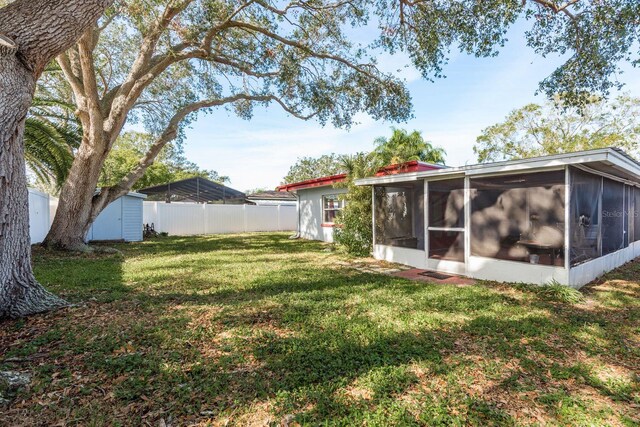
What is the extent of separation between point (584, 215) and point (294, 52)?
829 centimetres

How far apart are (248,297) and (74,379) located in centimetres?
250

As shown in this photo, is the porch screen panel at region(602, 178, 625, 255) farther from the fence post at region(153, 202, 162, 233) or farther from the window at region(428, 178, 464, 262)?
the fence post at region(153, 202, 162, 233)

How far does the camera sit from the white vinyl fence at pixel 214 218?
53.6 ft

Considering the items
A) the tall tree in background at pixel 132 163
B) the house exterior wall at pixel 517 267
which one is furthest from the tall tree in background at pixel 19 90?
the tall tree in background at pixel 132 163

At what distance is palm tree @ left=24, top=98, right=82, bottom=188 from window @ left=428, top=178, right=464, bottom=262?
942 centimetres

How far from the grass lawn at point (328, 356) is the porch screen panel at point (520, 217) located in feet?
2.68

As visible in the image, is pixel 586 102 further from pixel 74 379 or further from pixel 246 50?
pixel 74 379

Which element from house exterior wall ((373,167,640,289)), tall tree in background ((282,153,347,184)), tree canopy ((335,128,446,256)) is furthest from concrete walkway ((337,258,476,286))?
tall tree in background ((282,153,347,184))

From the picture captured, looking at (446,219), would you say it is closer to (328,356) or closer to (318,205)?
(328,356)

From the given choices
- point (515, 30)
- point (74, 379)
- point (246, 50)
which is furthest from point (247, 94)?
point (74, 379)

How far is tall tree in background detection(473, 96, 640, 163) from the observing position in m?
20.7

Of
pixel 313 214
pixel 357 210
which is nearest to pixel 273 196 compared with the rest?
pixel 313 214

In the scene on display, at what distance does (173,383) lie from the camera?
2.48m

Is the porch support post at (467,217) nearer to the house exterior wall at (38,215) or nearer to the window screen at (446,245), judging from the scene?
the window screen at (446,245)
